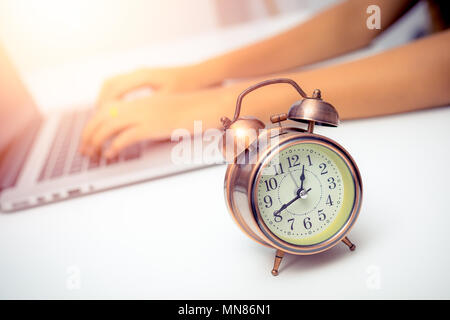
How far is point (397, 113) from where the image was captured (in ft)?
2.93

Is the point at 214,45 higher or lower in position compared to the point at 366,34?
higher

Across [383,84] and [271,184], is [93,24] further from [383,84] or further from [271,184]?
[271,184]

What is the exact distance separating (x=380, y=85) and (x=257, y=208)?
1.69ft

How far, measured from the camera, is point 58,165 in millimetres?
958

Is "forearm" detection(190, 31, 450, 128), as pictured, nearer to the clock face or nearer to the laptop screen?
the clock face

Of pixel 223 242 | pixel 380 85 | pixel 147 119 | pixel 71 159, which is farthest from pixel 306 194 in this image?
pixel 71 159

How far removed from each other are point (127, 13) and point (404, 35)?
8.23ft

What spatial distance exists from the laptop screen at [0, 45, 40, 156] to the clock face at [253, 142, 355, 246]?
93cm

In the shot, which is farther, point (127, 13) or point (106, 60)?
point (127, 13)

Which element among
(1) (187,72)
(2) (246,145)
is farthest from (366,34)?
(2) (246,145)

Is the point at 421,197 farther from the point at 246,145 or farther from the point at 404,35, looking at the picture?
the point at 404,35

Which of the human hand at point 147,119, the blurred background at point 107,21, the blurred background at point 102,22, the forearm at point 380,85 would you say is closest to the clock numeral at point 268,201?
the forearm at point 380,85

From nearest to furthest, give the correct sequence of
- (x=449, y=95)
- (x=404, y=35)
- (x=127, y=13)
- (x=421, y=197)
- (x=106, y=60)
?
(x=421, y=197) < (x=449, y=95) < (x=404, y=35) < (x=106, y=60) < (x=127, y=13)
